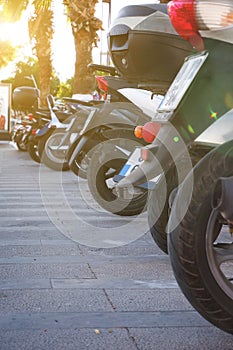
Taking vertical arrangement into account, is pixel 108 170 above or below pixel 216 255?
below

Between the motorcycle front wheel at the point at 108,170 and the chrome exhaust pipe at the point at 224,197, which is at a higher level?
the chrome exhaust pipe at the point at 224,197

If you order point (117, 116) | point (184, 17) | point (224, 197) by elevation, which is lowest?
point (117, 116)

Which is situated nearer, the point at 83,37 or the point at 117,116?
the point at 117,116

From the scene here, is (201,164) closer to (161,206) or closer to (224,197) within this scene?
(224,197)

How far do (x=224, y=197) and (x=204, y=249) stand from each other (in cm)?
24

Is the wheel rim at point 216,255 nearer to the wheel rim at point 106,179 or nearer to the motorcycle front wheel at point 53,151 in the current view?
the wheel rim at point 106,179

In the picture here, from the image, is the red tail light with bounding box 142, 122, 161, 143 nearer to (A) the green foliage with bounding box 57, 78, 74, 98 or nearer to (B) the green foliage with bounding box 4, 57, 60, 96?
(A) the green foliage with bounding box 57, 78, 74, 98

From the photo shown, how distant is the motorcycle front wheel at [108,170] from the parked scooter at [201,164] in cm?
313

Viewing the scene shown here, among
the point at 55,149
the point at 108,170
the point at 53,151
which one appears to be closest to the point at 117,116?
the point at 108,170

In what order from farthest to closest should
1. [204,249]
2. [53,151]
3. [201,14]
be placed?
[53,151]
[201,14]
[204,249]

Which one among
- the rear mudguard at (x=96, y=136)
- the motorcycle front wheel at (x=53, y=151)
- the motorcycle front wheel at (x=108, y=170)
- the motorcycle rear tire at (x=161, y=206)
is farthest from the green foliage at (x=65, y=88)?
the motorcycle rear tire at (x=161, y=206)

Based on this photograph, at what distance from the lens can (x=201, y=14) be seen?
3799 mm

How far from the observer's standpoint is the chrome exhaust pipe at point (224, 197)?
327 cm

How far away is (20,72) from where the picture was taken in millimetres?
111625
